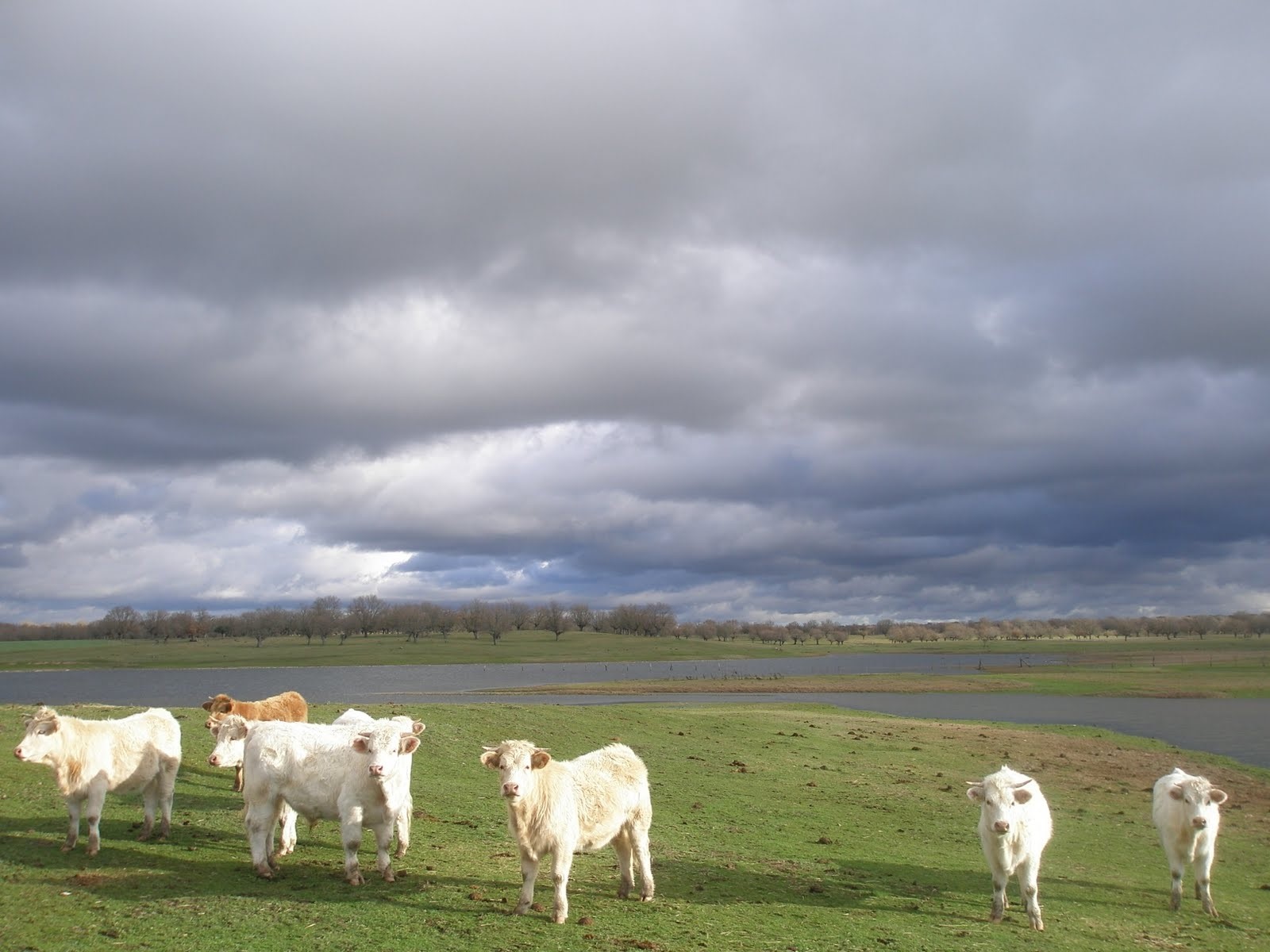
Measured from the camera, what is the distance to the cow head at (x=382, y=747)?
418 inches

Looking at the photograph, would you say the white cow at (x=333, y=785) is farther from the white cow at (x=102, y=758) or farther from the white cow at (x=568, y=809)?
the white cow at (x=102, y=758)

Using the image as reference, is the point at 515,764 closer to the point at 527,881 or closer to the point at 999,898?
the point at 527,881

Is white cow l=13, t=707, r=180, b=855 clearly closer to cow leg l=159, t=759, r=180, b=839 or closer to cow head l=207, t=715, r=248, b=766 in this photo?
cow leg l=159, t=759, r=180, b=839

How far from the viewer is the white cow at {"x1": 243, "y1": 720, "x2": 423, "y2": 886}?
10.8m

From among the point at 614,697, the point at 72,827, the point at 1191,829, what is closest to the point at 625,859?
the point at 72,827

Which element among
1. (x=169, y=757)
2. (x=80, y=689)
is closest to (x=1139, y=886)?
(x=169, y=757)

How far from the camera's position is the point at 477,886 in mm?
11148

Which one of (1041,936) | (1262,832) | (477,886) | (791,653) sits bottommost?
(791,653)

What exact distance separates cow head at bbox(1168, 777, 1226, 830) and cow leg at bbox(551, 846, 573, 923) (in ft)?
33.1

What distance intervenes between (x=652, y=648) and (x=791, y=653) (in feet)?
95.8

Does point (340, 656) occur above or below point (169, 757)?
below

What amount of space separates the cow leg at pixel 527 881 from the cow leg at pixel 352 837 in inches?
83.6

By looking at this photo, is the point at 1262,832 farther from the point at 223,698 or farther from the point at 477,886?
the point at 223,698

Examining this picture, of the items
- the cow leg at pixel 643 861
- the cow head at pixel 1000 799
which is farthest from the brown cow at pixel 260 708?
the cow head at pixel 1000 799
